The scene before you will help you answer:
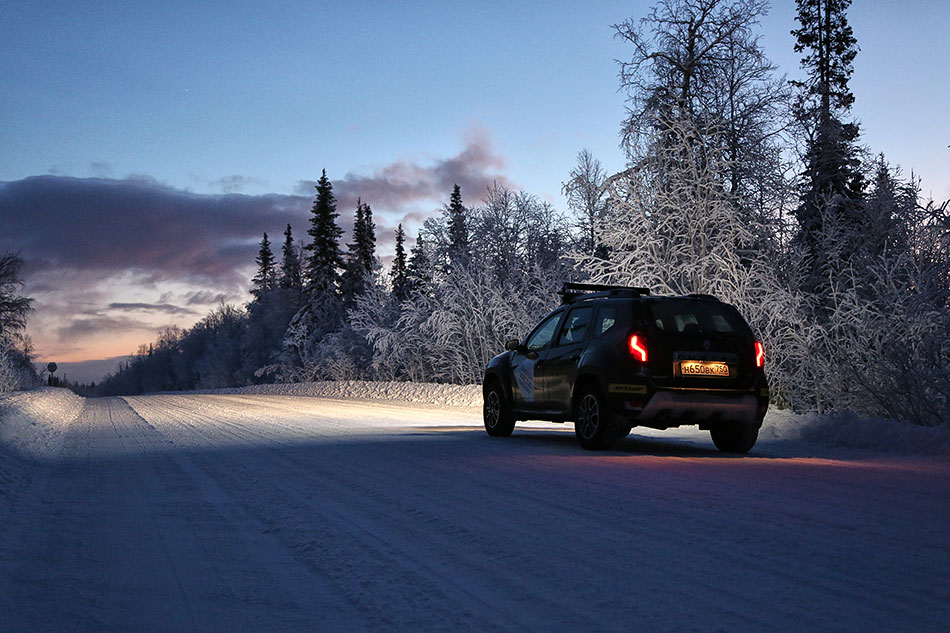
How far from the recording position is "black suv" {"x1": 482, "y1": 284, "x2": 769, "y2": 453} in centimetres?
988

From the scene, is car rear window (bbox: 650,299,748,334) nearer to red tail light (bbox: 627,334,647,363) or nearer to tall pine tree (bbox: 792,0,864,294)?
red tail light (bbox: 627,334,647,363)

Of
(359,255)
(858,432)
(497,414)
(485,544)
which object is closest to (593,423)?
(497,414)

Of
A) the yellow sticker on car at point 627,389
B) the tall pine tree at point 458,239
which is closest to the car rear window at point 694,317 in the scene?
the yellow sticker on car at point 627,389

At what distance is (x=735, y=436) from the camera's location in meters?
10.7

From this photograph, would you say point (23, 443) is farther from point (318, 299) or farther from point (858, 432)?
point (318, 299)

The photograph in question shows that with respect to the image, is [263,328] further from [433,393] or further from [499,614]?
[499,614]

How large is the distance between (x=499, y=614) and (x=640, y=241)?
17.9m

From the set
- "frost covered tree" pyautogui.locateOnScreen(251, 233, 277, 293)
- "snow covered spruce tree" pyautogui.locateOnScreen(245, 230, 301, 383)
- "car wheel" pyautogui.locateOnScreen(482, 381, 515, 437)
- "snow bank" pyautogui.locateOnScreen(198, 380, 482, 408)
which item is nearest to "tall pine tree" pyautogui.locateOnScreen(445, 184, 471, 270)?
"snow bank" pyautogui.locateOnScreen(198, 380, 482, 408)

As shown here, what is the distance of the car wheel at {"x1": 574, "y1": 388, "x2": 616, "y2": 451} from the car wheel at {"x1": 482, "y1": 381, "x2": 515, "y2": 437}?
211 centimetres

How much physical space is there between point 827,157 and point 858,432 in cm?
1853

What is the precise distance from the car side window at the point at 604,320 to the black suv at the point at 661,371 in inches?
0.6

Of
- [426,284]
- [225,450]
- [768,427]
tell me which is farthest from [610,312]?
[426,284]

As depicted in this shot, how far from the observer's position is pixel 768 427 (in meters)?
13.2

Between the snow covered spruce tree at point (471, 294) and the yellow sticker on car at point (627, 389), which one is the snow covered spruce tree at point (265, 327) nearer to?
the snow covered spruce tree at point (471, 294)
